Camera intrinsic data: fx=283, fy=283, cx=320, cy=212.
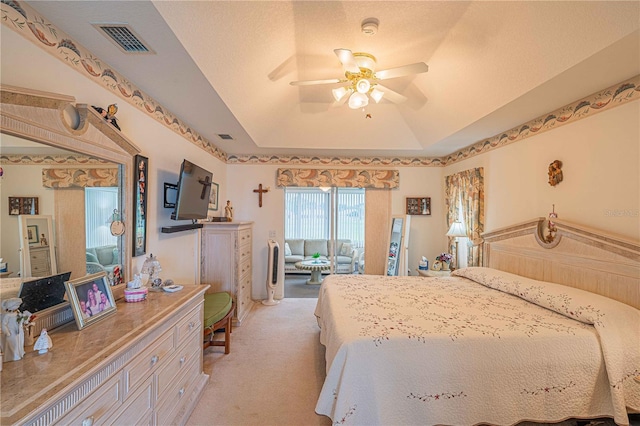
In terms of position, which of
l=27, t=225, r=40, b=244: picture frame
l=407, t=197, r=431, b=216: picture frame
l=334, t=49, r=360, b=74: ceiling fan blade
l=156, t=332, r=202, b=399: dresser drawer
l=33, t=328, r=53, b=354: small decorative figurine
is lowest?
l=156, t=332, r=202, b=399: dresser drawer

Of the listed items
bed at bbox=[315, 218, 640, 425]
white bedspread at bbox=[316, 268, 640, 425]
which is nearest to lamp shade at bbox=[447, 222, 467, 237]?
bed at bbox=[315, 218, 640, 425]

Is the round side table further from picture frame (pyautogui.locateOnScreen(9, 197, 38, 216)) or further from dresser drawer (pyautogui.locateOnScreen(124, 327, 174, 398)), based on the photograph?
picture frame (pyautogui.locateOnScreen(9, 197, 38, 216))

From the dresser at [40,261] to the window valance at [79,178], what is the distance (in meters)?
0.32

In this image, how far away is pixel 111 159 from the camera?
1.92 m

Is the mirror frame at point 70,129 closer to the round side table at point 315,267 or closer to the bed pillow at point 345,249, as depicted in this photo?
the round side table at point 315,267

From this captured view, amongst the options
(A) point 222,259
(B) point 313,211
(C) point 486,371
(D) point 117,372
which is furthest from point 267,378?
(B) point 313,211

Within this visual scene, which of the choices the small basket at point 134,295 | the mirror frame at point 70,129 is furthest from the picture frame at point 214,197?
the small basket at point 134,295

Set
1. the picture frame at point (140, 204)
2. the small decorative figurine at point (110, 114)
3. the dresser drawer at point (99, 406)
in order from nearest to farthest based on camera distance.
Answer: the dresser drawer at point (99, 406)
the small decorative figurine at point (110, 114)
the picture frame at point (140, 204)

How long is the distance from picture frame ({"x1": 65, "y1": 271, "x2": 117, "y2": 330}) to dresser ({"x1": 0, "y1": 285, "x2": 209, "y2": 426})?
4cm

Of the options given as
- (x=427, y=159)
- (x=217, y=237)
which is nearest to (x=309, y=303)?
(x=217, y=237)

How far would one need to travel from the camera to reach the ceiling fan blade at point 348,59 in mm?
2020

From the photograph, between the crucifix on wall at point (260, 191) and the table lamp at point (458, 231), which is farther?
the crucifix on wall at point (260, 191)

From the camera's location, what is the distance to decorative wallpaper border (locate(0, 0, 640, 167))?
1.42 m

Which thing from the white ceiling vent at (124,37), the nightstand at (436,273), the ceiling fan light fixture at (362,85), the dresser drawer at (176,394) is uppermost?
the ceiling fan light fixture at (362,85)
